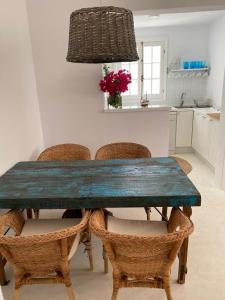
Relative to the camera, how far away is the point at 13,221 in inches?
64.0

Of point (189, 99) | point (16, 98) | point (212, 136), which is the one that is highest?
point (16, 98)

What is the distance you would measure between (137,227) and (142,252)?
1.34 feet

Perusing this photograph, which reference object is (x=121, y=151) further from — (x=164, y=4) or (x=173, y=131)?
(x=173, y=131)

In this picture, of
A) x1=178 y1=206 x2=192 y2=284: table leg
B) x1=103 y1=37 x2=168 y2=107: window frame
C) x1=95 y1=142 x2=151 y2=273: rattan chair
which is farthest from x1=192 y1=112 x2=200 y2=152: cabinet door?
x1=178 y1=206 x2=192 y2=284: table leg

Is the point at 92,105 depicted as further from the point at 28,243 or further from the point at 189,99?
the point at 189,99

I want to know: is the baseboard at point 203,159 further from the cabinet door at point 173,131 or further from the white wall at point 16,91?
the white wall at point 16,91

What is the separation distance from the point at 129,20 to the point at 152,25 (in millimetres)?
3419

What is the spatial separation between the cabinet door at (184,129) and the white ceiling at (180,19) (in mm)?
1525

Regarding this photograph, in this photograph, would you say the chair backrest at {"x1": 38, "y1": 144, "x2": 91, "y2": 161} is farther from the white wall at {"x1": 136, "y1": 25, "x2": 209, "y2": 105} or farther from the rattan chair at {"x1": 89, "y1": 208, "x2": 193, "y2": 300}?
the white wall at {"x1": 136, "y1": 25, "x2": 209, "y2": 105}

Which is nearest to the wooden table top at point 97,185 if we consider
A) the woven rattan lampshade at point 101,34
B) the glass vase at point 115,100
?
the woven rattan lampshade at point 101,34

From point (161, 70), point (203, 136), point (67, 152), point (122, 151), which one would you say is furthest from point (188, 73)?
point (67, 152)

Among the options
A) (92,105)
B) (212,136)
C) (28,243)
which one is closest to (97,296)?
(28,243)

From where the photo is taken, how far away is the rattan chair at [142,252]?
3.97 feet

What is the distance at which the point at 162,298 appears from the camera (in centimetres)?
171
